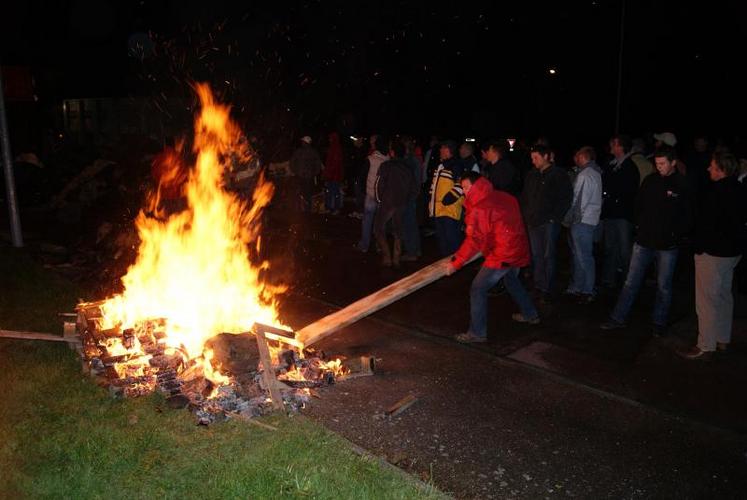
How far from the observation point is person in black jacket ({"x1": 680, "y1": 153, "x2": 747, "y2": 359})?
20.6 feet

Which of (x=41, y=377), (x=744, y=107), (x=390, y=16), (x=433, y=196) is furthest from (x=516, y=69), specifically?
(x=41, y=377)

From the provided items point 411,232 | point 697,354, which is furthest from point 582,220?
point 411,232

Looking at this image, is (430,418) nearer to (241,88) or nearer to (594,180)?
(594,180)

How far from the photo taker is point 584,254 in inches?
336

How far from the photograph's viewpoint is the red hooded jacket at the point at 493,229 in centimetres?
686

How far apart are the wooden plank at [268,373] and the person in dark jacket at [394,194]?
16.4ft

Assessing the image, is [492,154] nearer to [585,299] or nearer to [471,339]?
[585,299]

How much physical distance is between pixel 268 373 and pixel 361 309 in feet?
4.68

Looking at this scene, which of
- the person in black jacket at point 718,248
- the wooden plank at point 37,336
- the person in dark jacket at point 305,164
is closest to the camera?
the person in black jacket at point 718,248

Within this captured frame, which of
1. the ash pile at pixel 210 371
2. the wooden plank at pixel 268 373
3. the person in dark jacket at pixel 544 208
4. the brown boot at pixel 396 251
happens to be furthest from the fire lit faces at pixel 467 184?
the brown boot at pixel 396 251

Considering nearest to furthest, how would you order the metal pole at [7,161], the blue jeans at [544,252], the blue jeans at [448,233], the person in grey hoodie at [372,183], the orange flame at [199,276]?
the orange flame at [199,276], the blue jeans at [544,252], the blue jeans at [448,233], the person in grey hoodie at [372,183], the metal pole at [7,161]

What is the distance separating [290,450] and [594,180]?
5.65 m

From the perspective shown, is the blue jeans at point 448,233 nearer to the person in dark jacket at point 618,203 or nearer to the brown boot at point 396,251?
the brown boot at point 396,251

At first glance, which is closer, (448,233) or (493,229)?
(493,229)
